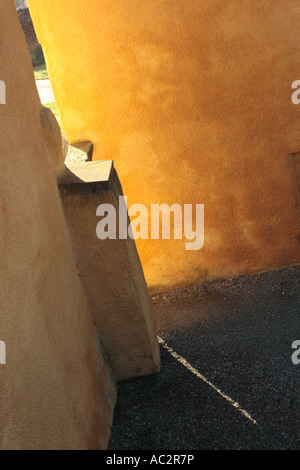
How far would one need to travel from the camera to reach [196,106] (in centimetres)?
597

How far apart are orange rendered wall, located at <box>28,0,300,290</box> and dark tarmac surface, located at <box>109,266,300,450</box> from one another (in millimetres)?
669

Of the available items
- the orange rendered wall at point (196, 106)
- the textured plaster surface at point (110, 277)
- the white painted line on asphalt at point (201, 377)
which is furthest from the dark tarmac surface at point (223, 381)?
the orange rendered wall at point (196, 106)

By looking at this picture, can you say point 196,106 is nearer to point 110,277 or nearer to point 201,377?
point 110,277

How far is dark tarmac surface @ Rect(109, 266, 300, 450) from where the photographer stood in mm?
4189

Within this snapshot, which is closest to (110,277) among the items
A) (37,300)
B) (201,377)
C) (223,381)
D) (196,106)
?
(201,377)

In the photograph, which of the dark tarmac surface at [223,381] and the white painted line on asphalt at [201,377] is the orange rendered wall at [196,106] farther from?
the white painted line on asphalt at [201,377]

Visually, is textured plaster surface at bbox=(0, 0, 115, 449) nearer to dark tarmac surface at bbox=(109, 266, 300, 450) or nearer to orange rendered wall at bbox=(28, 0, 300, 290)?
dark tarmac surface at bbox=(109, 266, 300, 450)

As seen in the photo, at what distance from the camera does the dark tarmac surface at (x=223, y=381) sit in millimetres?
4189

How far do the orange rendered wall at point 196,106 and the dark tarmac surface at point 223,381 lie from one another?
0.67m

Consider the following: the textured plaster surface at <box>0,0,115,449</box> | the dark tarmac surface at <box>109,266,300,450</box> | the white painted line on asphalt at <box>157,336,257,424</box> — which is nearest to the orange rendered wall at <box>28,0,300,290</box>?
the dark tarmac surface at <box>109,266,300,450</box>

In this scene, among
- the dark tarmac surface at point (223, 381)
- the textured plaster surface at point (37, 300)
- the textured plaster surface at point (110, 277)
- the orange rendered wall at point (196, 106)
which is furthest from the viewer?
the orange rendered wall at point (196, 106)

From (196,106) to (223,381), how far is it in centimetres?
272

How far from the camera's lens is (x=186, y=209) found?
637 cm
